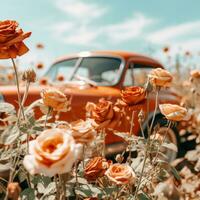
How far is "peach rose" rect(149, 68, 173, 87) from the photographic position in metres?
1.66

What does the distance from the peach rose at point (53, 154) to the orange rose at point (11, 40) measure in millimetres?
544

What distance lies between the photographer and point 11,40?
1433mm

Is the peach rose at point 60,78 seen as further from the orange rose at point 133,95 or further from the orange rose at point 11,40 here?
the orange rose at point 11,40

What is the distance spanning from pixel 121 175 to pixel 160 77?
516mm

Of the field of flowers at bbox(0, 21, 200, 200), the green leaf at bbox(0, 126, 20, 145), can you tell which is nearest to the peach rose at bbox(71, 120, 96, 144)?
the field of flowers at bbox(0, 21, 200, 200)

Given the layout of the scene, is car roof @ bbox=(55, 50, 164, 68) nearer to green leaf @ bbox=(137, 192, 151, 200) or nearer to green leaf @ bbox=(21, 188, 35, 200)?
green leaf @ bbox=(137, 192, 151, 200)

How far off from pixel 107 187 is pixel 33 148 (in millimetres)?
646

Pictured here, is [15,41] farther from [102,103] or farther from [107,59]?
[107,59]

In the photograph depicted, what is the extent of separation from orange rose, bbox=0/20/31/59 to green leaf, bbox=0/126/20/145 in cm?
26

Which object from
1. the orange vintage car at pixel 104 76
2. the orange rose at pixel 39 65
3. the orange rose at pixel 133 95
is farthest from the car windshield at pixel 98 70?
the orange rose at pixel 133 95

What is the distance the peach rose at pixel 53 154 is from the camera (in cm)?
94

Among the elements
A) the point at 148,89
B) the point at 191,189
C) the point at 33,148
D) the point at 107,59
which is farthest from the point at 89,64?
the point at 33,148

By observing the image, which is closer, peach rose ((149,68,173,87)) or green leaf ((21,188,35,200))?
green leaf ((21,188,35,200))

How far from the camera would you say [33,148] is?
0.99 metres
